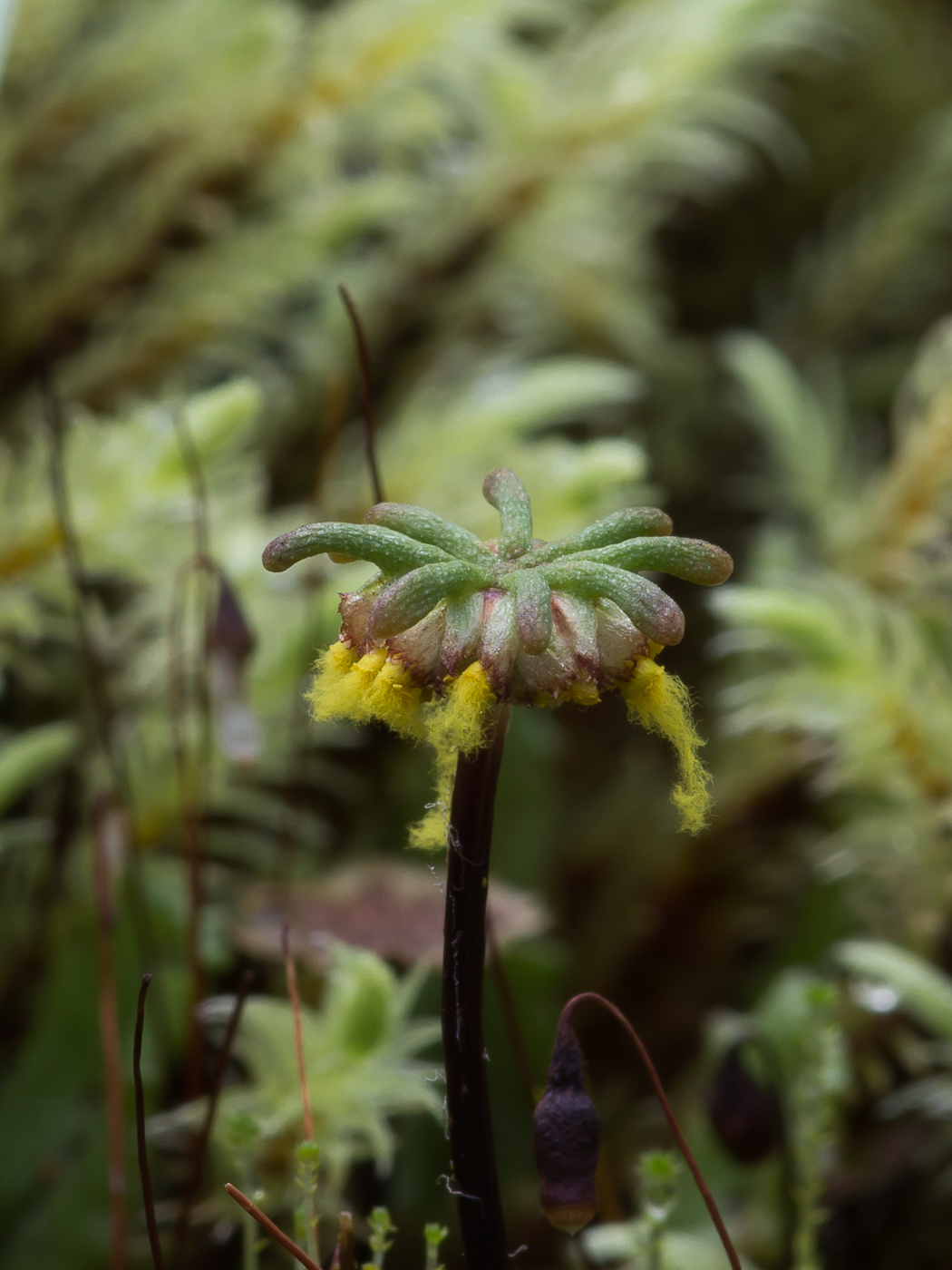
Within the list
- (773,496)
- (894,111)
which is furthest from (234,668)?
(894,111)

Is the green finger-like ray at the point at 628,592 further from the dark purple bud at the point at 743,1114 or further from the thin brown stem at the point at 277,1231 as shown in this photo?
the dark purple bud at the point at 743,1114

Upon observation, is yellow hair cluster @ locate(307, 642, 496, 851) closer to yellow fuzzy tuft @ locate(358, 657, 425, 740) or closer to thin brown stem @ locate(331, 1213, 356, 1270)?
yellow fuzzy tuft @ locate(358, 657, 425, 740)

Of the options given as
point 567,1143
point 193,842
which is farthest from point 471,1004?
point 193,842

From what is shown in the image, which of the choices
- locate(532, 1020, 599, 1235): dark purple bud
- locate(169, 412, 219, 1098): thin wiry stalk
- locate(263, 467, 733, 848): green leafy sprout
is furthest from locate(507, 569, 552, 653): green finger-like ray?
locate(169, 412, 219, 1098): thin wiry stalk

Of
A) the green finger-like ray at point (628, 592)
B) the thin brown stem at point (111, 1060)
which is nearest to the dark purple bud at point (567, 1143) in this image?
the green finger-like ray at point (628, 592)

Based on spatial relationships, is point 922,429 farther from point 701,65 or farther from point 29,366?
point 29,366

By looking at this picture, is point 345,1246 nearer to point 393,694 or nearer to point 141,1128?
point 141,1128
